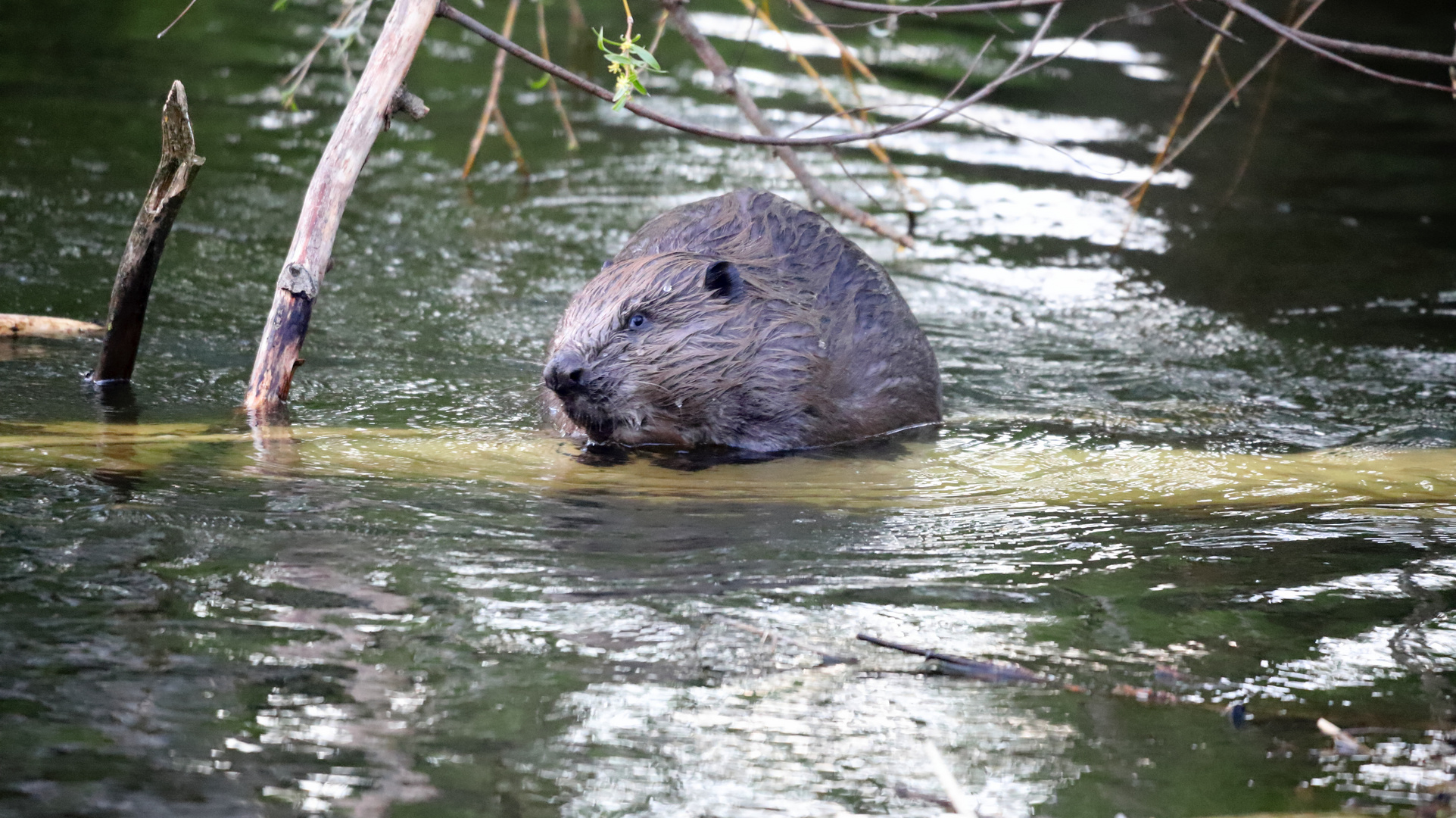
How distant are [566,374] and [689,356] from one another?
0.44 meters

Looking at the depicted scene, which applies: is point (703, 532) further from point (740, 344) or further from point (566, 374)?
point (740, 344)

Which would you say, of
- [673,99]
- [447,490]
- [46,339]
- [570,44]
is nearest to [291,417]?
[447,490]

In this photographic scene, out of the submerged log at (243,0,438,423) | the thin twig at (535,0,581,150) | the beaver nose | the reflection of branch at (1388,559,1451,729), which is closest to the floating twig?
the reflection of branch at (1388,559,1451,729)

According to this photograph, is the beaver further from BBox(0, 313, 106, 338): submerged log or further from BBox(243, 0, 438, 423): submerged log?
BBox(0, 313, 106, 338): submerged log

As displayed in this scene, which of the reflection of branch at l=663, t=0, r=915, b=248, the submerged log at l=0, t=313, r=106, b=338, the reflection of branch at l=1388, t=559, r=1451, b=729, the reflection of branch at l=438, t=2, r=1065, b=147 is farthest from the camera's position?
the reflection of branch at l=663, t=0, r=915, b=248

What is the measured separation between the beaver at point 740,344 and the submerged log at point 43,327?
1711 mm

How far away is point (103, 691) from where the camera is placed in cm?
272

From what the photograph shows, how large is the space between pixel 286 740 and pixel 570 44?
9225 millimetres

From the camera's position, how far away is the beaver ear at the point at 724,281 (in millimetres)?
4703

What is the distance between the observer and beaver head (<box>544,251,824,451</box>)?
462 cm

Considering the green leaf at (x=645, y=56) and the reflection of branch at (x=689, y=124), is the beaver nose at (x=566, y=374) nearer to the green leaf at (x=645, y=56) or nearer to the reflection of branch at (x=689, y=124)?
the reflection of branch at (x=689, y=124)

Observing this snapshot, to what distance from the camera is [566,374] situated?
444 centimetres

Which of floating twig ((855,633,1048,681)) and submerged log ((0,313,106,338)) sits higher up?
submerged log ((0,313,106,338))

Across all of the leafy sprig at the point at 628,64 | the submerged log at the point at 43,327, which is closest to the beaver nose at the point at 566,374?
the leafy sprig at the point at 628,64
